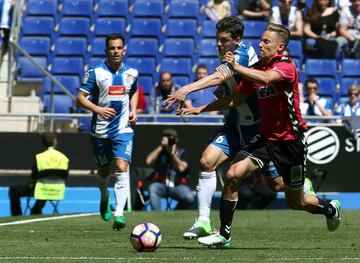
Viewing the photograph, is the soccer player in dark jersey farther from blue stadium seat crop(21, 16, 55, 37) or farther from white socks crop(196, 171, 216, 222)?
blue stadium seat crop(21, 16, 55, 37)

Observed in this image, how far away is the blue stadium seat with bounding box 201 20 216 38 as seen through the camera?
2297 cm

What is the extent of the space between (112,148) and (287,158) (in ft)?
14.5

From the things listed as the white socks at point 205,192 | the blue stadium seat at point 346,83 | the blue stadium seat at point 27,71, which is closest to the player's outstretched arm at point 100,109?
the white socks at point 205,192

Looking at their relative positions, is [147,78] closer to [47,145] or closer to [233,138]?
[47,145]

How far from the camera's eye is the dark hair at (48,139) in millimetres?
18531

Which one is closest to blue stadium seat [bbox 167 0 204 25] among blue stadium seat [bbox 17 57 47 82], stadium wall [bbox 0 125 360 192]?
blue stadium seat [bbox 17 57 47 82]

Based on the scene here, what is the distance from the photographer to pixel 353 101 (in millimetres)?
19516

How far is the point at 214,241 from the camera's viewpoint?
1020 cm

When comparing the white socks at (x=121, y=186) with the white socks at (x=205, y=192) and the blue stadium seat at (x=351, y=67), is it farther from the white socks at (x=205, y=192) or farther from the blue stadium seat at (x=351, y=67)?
the blue stadium seat at (x=351, y=67)

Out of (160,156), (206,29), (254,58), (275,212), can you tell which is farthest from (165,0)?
(254,58)

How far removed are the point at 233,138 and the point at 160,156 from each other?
8.20m

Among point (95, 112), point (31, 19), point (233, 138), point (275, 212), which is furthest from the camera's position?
point (31, 19)

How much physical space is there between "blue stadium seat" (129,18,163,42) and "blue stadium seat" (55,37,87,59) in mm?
1094

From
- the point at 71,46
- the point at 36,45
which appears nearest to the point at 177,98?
the point at 71,46
